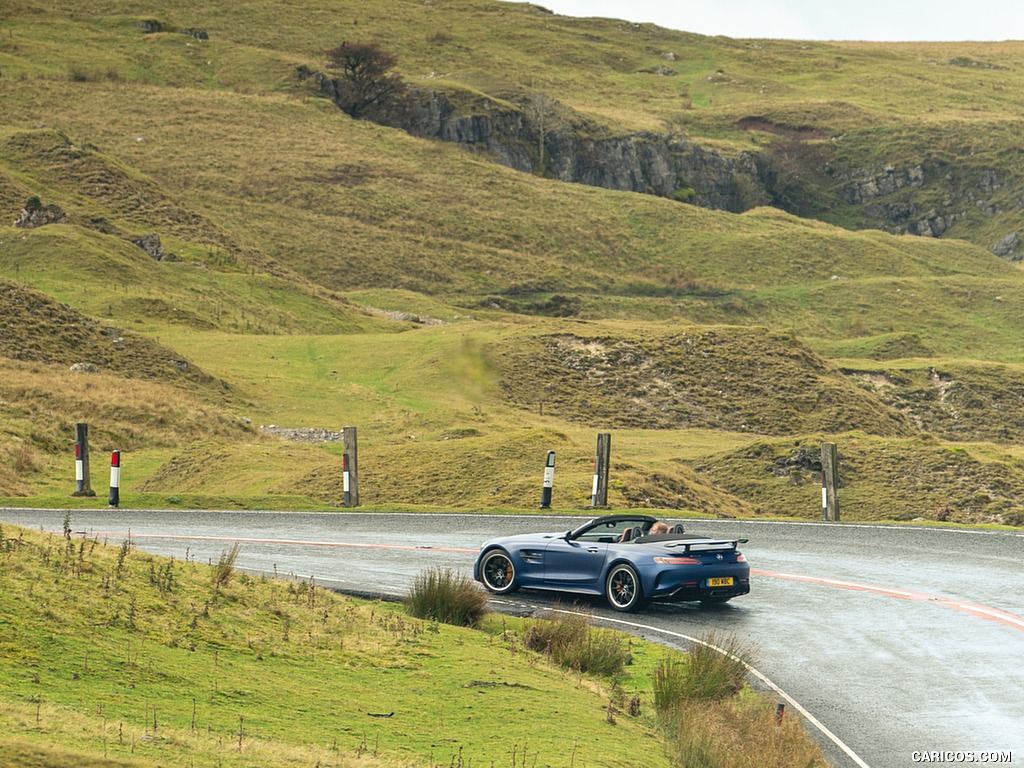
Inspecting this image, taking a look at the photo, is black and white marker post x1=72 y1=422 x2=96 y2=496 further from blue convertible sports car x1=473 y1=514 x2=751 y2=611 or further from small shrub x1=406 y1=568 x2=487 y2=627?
small shrub x1=406 y1=568 x2=487 y2=627

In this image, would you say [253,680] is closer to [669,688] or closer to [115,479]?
[669,688]

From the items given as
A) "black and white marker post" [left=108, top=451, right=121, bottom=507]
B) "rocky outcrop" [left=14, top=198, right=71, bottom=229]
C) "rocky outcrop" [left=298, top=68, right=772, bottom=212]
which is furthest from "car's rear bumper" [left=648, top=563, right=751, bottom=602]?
"rocky outcrop" [left=298, top=68, right=772, bottom=212]

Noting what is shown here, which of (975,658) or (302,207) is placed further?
(302,207)

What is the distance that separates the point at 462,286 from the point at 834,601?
77974 millimetres

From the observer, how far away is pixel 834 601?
1817 centimetres

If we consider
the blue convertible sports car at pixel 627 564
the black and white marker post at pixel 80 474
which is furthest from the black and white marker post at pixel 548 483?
the black and white marker post at pixel 80 474

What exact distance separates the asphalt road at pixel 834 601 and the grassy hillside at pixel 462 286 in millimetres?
4481

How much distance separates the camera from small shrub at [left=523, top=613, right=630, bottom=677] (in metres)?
13.8

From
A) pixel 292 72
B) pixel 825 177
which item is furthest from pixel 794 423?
pixel 825 177

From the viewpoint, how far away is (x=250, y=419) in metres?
47.8

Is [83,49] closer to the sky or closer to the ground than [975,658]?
closer to the sky

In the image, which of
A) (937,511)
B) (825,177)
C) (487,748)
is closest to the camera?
(487,748)

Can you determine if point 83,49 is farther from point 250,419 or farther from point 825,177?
point 250,419

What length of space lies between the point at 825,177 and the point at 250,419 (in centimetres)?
12554
